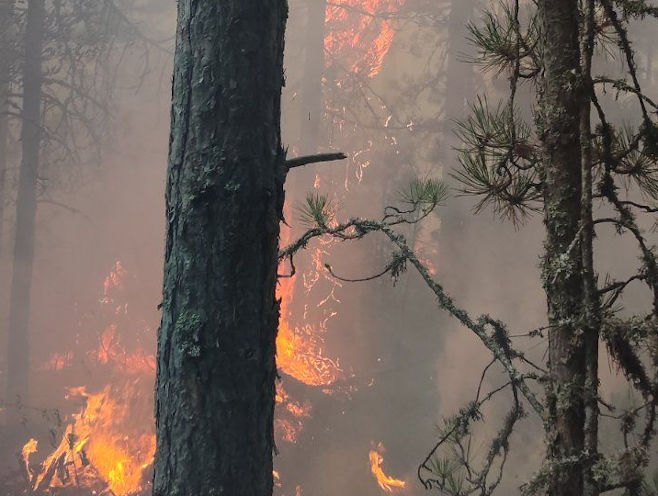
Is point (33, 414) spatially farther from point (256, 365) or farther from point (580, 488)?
point (580, 488)

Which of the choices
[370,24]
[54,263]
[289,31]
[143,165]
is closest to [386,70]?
[370,24]

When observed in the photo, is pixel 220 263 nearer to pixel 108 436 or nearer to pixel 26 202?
pixel 108 436

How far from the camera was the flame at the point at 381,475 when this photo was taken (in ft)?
→ 40.7

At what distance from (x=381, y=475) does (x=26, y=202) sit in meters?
11.0

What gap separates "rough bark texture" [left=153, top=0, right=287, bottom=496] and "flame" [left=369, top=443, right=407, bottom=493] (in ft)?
35.7

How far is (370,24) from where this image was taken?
70.1 ft

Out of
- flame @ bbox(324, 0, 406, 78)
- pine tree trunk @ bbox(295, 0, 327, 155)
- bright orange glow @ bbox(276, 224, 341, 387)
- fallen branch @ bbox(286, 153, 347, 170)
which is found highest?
flame @ bbox(324, 0, 406, 78)

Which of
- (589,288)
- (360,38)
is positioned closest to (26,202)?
(360,38)

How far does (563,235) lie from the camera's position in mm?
2080

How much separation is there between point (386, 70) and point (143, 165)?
10780mm

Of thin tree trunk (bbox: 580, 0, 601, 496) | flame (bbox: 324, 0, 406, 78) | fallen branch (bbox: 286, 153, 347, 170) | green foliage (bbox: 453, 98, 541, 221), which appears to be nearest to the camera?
thin tree trunk (bbox: 580, 0, 601, 496)

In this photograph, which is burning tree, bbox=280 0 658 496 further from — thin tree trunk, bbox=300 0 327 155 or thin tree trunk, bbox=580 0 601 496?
thin tree trunk, bbox=300 0 327 155

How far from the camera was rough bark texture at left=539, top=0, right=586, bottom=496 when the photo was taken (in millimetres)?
1987

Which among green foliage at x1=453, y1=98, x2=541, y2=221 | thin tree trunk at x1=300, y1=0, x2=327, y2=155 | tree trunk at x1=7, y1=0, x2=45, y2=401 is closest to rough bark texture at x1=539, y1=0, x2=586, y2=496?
green foliage at x1=453, y1=98, x2=541, y2=221
